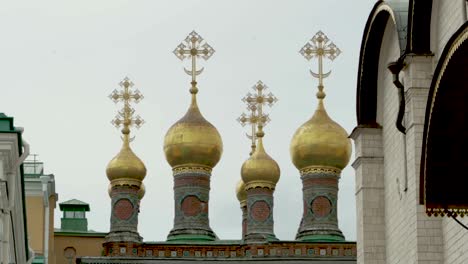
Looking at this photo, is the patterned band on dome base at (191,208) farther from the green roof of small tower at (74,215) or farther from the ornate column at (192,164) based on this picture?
the green roof of small tower at (74,215)

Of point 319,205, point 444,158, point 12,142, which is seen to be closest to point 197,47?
point 319,205

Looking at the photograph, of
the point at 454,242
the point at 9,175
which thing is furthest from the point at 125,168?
the point at 454,242

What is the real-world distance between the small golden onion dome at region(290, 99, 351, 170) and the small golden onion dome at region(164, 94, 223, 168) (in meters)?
2.21

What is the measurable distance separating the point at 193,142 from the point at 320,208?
12.8 ft

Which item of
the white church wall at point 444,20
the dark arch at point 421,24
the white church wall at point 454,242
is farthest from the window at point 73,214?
the white church wall at point 454,242

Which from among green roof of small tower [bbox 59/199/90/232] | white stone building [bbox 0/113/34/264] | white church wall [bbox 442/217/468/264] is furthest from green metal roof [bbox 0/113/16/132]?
green roof of small tower [bbox 59/199/90/232]

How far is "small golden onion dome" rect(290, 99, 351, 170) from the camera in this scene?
45188mm

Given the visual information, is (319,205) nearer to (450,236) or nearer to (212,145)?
(212,145)

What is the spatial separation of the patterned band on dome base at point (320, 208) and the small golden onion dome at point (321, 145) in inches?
15.5

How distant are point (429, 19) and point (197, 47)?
27878 mm

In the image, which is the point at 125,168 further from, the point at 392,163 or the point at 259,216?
the point at 392,163

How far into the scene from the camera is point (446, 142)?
1389 centimetres

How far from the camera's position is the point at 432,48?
61.3 ft

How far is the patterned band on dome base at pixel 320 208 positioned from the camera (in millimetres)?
45219
